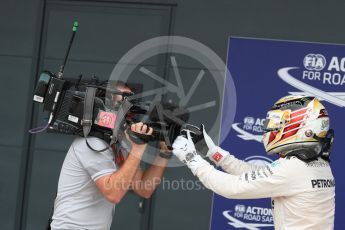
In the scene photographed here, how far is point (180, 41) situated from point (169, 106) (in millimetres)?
2100

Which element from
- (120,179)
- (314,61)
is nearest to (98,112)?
(120,179)

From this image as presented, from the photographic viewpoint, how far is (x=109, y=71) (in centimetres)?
537

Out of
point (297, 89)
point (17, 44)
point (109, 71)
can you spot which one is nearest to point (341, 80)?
point (297, 89)

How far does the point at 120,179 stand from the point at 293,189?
857mm

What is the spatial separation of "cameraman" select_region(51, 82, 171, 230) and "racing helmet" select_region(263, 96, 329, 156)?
0.63 metres

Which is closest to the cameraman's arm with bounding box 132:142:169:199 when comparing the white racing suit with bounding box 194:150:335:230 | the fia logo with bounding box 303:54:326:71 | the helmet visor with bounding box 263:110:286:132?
the white racing suit with bounding box 194:150:335:230

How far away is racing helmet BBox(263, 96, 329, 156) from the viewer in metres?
2.91

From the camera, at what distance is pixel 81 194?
3.19m

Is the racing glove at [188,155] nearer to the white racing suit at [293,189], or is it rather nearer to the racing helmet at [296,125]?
the white racing suit at [293,189]

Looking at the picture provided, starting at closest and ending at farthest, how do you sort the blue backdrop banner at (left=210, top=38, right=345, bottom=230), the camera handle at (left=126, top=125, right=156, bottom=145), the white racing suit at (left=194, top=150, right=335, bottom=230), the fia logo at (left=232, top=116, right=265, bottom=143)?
1. the white racing suit at (left=194, top=150, right=335, bottom=230)
2. the camera handle at (left=126, top=125, right=156, bottom=145)
3. the blue backdrop banner at (left=210, top=38, right=345, bottom=230)
4. the fia logo at (left=232, top=116, right=265, bottom=143)

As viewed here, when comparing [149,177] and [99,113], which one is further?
[149,177]

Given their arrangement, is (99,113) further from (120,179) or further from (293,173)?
(293,173)

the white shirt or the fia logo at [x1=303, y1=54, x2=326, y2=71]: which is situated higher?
the fia logo at [x1=303, y1=54, x2=326, y2=71]

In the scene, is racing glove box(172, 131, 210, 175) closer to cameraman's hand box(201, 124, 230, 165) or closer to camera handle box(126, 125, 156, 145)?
camera handle box(126, 125, 156, 145)
